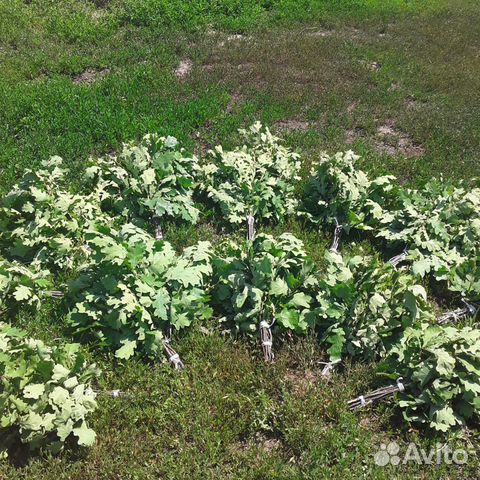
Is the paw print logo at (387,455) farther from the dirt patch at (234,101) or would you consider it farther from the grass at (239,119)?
the dirt patch at (234,101)

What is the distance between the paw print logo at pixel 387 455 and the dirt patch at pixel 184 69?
8.81 m

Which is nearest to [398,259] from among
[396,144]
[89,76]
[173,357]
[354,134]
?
[173,357]

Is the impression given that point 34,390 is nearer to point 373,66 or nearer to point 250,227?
point 250,227

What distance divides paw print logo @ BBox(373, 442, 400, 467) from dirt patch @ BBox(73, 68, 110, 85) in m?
9.18

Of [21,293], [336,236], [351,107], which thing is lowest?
[336,236]

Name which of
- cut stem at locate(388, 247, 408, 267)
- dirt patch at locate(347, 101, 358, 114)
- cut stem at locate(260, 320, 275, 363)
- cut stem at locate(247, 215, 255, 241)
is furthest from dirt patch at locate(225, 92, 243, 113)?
cut stem at locate(260, 320, 275, 363)

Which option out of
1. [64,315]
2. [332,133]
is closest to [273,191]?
[332,133]

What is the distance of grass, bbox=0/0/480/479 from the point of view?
463 centimetres

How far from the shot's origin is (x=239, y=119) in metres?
9.78

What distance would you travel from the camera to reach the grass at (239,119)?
4629 millimetres

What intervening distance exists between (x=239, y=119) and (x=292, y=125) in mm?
1105

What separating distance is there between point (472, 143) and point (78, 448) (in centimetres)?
895

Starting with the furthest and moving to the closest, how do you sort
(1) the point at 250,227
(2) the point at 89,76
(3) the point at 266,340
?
(2) the point at 89,76
(1) the point at 250,227
(3) the point at 266,340

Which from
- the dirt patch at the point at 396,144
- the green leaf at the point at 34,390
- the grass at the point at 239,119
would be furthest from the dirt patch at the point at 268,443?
the dirt patch at the point at 396,144
